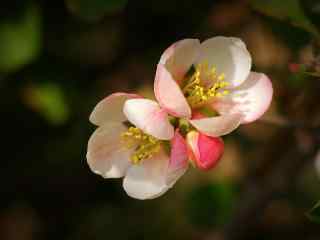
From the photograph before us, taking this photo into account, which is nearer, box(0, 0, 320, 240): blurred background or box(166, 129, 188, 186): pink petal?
box(166, 129, 188, 186): pink petal

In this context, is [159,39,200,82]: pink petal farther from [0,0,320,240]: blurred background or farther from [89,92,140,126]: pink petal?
[0,0,320,240]: blurred background

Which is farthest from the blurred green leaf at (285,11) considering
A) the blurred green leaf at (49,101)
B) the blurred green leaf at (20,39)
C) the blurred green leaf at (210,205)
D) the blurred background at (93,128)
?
the blurred green leaf at (210,205)

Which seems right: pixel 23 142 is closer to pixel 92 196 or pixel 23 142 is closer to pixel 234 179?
pixel 92 196

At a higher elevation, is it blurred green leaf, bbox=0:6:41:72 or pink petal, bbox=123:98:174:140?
pink petal, bbox=123:98:174:140

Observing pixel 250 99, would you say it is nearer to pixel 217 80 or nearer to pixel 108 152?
pixel 217 80

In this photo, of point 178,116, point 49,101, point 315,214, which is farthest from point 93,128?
point 315,214

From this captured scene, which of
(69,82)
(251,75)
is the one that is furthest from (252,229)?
(251,75)

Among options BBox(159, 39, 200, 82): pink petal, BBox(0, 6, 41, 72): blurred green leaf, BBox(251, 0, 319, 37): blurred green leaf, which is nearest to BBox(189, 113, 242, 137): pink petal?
BBox(159, 39, 200, 82): pink petal
